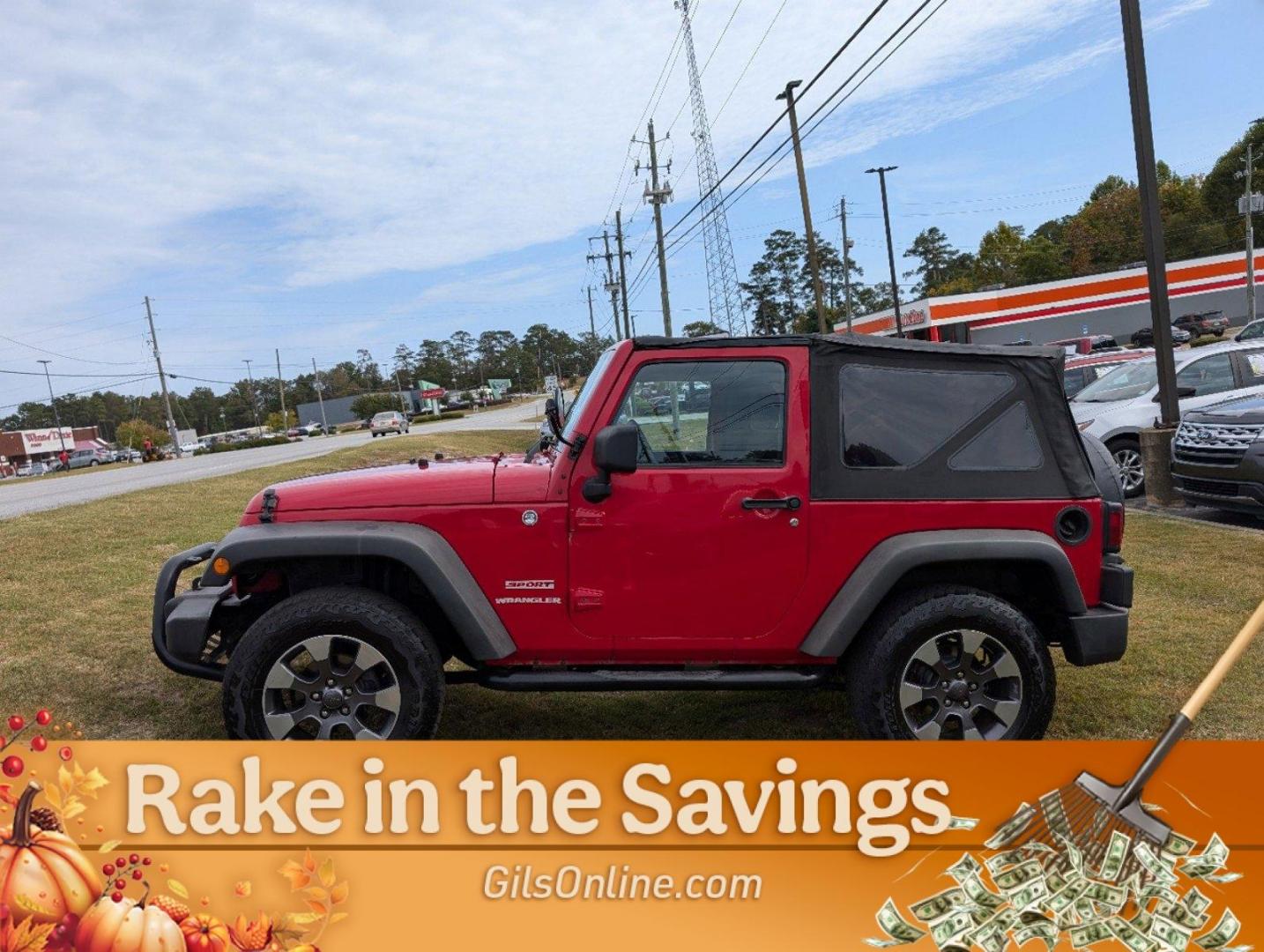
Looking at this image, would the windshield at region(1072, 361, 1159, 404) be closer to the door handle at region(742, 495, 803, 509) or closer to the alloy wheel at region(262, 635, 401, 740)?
the door handle at region(742, 495, 803, 509)

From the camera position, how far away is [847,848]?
2666 millimetres

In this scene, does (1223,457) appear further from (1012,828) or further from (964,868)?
(964,868)

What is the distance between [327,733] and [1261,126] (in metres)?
65.4

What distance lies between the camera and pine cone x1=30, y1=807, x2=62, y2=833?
2678mm

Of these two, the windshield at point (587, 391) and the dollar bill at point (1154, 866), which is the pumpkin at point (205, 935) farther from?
the dollar bill at point (1154, 866)

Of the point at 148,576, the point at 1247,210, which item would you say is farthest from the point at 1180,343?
the point at 148,576

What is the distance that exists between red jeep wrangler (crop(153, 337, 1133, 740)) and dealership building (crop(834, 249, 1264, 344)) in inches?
1894

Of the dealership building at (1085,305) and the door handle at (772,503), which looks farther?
the dealership building at (1085,305)

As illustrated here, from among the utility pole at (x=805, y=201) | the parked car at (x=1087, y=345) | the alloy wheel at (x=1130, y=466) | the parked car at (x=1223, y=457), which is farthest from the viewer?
the parked car at (x=1087, y=345)

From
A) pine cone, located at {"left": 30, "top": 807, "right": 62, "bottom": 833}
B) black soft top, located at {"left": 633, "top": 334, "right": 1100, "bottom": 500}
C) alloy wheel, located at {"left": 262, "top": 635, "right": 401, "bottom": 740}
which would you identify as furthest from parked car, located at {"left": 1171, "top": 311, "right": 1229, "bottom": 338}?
pine cone, located at {"left": 30, "top": 807, "right": 62, "bottom": 833}

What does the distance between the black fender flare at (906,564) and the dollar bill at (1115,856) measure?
107 centimetres

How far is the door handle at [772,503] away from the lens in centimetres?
350

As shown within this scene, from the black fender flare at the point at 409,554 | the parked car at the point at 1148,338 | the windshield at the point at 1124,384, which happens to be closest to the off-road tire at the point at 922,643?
the black fender flare at the point at 409,554

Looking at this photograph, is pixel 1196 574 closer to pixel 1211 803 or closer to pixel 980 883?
pixel 1211 803
